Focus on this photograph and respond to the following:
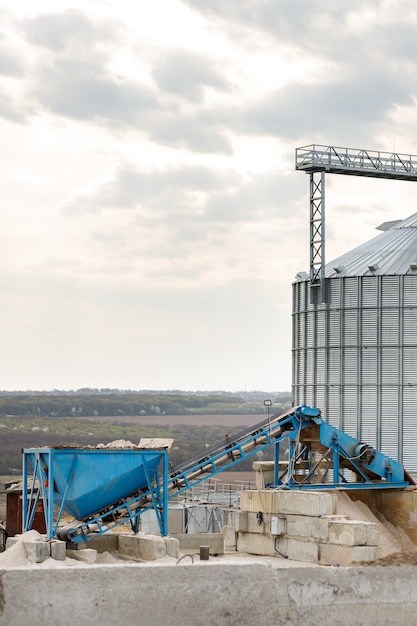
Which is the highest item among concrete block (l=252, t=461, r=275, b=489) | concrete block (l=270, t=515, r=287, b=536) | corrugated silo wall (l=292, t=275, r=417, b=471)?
corrugated silo wall (l=292, t=275, r=417, b=471)

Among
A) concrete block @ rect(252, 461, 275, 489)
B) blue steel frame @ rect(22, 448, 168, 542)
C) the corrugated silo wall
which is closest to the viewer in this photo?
blue steel frame @ rect(22, 448, 168, 542)

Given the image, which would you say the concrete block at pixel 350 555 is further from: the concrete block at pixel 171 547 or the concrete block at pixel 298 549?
the concrete block at pixel 171 547

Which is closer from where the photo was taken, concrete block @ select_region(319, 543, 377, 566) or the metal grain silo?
concrete block @ select_region(319, 543, 377, 566)

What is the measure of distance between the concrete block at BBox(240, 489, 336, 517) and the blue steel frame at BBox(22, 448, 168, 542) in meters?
5.24

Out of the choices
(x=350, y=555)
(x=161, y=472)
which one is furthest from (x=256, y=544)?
(x=350, y=555)

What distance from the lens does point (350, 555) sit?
46.5 meters

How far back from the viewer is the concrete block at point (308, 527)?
48.3m

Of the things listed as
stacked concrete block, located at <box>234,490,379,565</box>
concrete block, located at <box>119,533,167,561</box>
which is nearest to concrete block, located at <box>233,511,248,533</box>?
stacked concrete block, located at <box>234,490,379,565</box>

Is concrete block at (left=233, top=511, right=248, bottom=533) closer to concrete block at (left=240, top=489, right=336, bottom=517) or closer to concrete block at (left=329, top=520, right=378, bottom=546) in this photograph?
concrete block at (left=240, top=489, right=336, bottom=517)

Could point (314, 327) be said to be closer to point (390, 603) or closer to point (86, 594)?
point (390, 603)

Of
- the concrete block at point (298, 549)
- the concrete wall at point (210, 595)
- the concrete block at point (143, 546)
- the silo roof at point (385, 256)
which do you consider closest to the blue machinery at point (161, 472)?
the concrete block at point (143, 546)

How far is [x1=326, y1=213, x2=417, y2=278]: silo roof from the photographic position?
57375mm

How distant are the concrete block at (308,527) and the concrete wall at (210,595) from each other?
2.08 meters

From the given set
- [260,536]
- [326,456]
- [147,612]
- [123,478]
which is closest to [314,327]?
[326,456]
